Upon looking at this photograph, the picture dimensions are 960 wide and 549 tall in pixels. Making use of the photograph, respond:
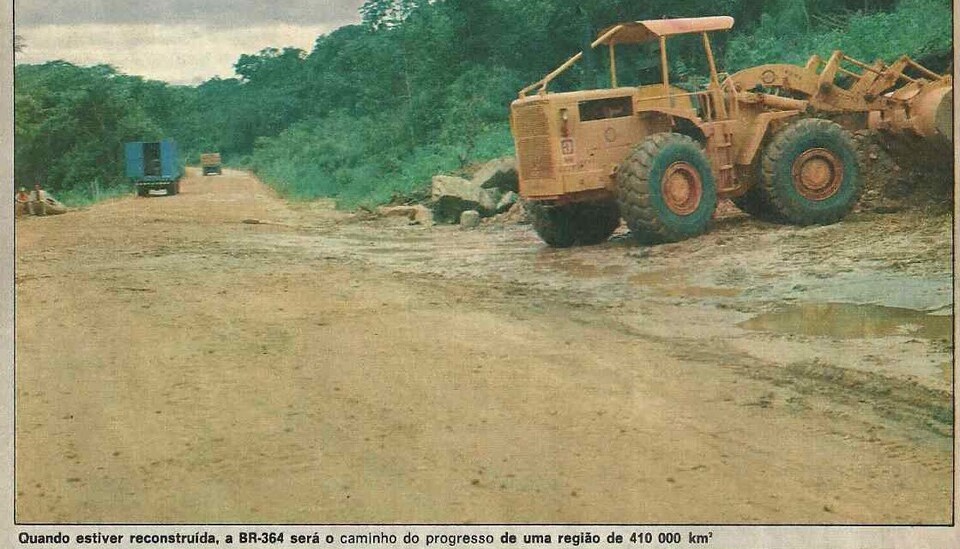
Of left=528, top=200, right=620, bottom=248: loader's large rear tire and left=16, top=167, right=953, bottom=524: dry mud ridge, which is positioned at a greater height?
left=528, top=200, right=620, bottom=248: loader's large rear tire

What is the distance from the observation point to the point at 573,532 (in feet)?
21.4

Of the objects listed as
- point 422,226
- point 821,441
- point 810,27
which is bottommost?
point 821,441

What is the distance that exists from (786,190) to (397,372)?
422 centimetres

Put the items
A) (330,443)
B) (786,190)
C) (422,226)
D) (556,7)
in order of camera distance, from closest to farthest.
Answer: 1. (330,443)
2. (556,7)
3. (786,190)
4. (422,226)

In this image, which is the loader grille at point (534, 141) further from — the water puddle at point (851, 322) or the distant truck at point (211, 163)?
the water puddle at point (851, 322)

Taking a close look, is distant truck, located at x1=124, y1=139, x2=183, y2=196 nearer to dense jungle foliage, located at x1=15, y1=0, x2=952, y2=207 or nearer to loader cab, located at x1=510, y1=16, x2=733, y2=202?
dense jungle foliage, located at x1=15, y1=0, x2=952, y2=207

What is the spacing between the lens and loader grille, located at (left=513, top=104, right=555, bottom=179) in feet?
31.7

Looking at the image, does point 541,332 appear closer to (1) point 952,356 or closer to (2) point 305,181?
(1) point 952,356

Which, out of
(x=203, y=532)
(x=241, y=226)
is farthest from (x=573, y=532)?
(x=241, y=226)

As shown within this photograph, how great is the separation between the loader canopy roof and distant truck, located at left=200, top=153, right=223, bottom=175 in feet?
10.2

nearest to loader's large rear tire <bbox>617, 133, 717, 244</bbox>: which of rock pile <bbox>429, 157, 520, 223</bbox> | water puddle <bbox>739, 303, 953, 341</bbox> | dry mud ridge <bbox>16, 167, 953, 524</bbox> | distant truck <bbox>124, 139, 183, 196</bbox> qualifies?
dry mud ridge <bbox>16, 167, 953, 524</bbox>

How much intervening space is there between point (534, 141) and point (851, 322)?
10.6 feet

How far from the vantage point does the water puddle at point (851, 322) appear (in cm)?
750

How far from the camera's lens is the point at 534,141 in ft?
32.0
